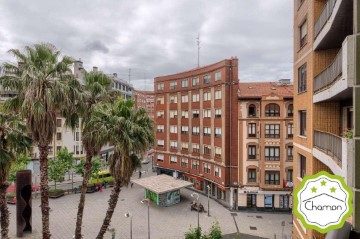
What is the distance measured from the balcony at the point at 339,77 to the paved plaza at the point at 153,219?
63.6 ft

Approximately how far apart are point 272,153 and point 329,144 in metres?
24.7

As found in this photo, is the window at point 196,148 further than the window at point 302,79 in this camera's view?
Yes

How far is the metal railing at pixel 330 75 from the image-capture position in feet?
30.2

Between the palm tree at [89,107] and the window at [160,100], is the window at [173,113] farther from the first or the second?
the palm tree at [89,107]

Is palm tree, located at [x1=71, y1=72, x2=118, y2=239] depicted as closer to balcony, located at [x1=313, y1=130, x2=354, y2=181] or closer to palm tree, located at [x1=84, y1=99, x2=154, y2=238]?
palm tree, located at [x1=84, y1=99, x2=154, y2=238]

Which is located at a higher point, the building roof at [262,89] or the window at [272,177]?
the building roof at [262,89]

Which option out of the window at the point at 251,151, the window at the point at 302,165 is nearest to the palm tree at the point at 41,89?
the window at the point at 302,165

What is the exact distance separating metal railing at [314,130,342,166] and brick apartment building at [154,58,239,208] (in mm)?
23648

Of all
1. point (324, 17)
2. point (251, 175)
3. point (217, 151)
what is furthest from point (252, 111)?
point (324, 17)

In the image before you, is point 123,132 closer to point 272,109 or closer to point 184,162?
point 272,109

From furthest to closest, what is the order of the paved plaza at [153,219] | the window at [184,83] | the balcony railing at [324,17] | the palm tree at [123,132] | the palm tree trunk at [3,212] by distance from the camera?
the window at [184,83] < the paved plaza at [153,219] < the palm tree trunk at [3,212] < the palm tree at [123,132] < the balcony railing at [324,17]

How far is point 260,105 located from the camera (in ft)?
115

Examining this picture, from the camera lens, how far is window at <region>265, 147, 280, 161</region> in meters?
34.5

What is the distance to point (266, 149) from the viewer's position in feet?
114
